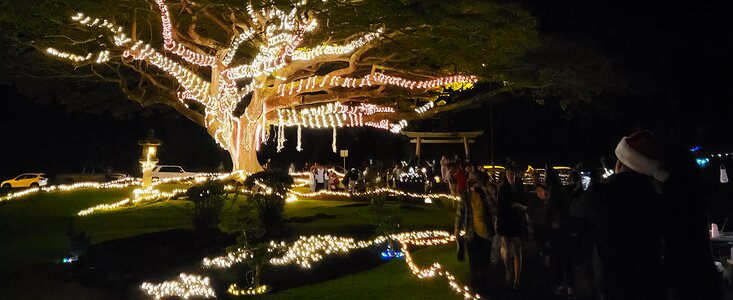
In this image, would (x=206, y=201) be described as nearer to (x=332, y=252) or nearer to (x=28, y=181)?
(x=332, y=252)

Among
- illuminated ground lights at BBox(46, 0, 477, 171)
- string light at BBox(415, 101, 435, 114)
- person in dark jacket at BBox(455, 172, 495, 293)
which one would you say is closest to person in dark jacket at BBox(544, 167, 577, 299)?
person in dark jacket at BBox(455, 172, 495, 293)

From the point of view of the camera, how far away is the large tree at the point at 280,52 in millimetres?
18594

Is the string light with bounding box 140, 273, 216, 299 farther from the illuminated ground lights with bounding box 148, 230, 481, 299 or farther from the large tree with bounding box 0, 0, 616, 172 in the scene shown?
the large tree with bounding box 0, 0, 616, 172

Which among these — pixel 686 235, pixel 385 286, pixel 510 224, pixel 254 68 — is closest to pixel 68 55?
pixel 254 68

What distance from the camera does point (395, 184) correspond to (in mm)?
23984

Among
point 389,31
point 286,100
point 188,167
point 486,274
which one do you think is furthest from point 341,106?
point 188,167

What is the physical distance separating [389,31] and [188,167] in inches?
1191

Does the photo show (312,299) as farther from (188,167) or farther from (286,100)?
(188,167)

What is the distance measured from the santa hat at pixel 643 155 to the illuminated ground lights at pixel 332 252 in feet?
12.3

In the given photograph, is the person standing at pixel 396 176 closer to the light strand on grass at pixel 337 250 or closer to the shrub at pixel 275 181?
the light strand on grass at pixel 337 250

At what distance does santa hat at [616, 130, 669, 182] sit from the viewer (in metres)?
3.67

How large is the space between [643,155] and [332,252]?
8237mm

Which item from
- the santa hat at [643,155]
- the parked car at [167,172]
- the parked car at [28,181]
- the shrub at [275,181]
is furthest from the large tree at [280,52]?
the santa hat at [643,155]

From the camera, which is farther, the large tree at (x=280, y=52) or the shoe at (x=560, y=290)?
the large tree at (x=280, y=52)
